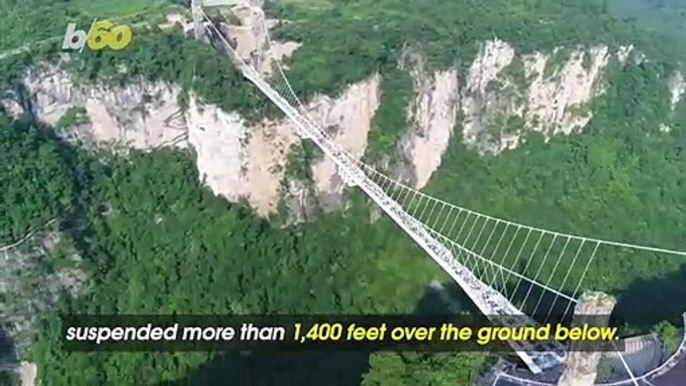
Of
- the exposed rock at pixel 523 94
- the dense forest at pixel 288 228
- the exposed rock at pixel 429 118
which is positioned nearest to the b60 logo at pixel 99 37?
the dense forest at pixel 288 228

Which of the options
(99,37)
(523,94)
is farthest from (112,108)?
(523,94)

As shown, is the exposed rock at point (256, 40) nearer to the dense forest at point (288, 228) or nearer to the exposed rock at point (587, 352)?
the dense forest at point (288, 228)

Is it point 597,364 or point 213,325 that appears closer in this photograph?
point 597,364

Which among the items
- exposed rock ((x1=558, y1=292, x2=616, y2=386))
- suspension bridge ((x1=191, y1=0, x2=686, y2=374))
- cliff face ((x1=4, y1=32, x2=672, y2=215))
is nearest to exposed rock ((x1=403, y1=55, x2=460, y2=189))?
cliff face ((x1=4, y1=32, x2=672, y2=215))

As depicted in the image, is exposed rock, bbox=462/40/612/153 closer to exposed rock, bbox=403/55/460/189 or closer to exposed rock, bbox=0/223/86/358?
exposed rock, bbox=403/55/460/189

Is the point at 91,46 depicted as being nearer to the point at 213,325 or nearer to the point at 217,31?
the point at 217,31

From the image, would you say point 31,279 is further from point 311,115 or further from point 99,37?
point 311,115

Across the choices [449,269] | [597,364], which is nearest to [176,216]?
[449,269]
